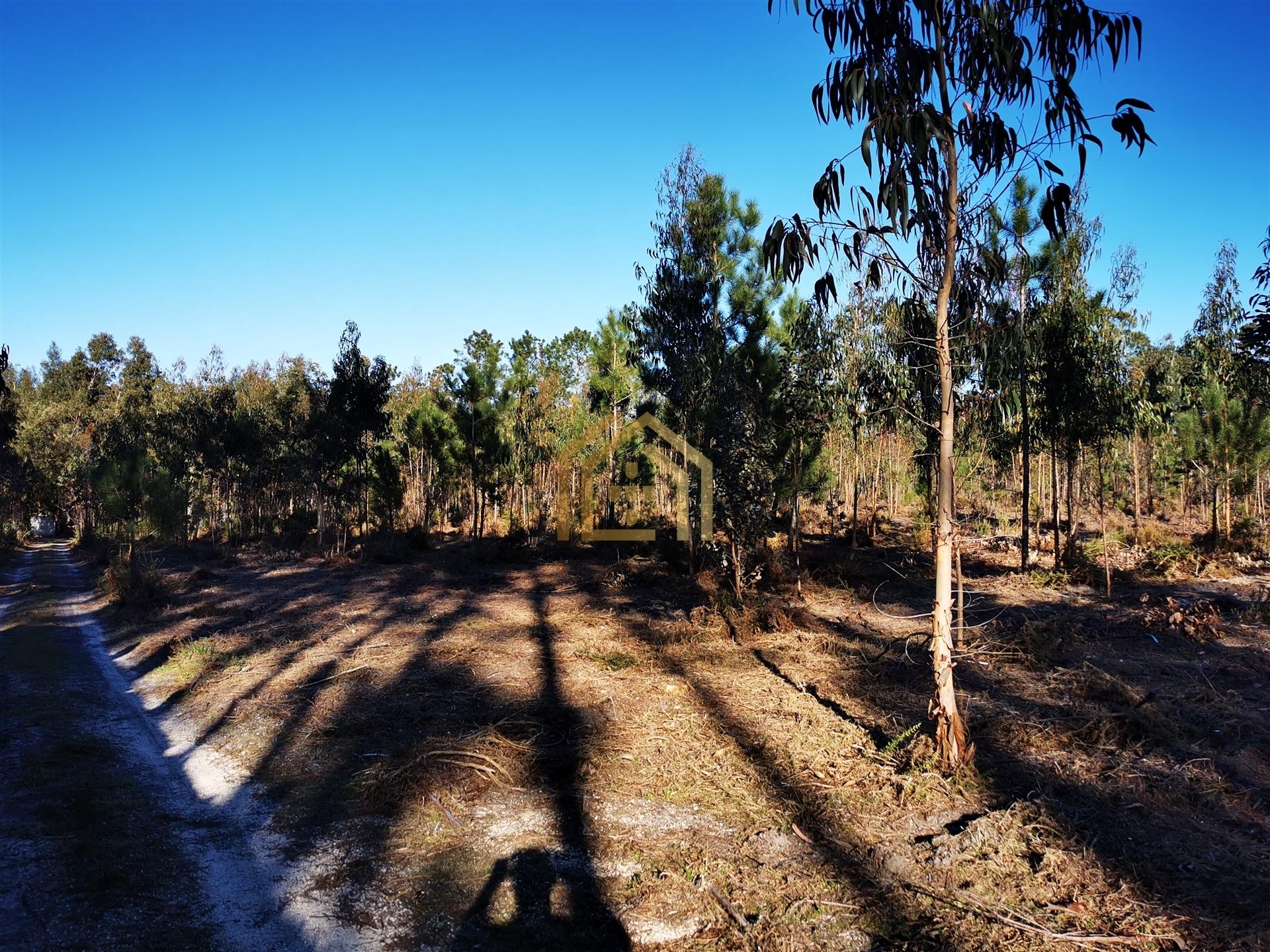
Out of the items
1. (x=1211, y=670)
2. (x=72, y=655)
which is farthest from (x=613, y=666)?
(x=72, y=655)

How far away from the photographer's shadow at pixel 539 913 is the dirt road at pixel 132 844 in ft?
1.70

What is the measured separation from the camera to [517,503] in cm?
2961

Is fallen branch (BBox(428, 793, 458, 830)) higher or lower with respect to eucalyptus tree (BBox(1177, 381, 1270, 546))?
lower

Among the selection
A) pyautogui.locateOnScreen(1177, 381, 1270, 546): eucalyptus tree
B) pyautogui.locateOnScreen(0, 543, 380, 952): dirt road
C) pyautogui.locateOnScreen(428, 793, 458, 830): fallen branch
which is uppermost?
pyautogui.locateOnScreen(1177, 381, 1270, 546): eucalyptus tree

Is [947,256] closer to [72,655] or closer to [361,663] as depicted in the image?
[361,663]

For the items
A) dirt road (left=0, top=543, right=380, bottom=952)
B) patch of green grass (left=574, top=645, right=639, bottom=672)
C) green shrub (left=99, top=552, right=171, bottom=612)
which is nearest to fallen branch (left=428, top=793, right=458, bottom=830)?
dirt road (left=0, top=543, right=380, bottom=952)

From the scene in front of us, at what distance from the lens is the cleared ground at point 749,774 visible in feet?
12.4

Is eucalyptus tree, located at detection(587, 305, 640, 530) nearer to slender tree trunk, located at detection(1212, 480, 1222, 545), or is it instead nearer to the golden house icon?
the golden house icon

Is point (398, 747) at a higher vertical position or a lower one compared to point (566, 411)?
lower

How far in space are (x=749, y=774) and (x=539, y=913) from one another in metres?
2.18

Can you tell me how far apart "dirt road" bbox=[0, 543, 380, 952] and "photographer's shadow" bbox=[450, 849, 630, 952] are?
1.70 ft

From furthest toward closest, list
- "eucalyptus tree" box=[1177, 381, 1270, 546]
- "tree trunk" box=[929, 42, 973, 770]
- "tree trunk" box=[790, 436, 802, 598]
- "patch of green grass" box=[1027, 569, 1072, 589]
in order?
"eucalyptus tree" box=[1177, 381, 1270, 546]
"tree trunk" box=[790, 436, 802, 598]
"patch of green grass" box=[1027, 569, 1072, 589]
"tree trunk" box=[929, 42, 973, 770]

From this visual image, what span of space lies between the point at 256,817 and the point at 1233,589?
14.3 m

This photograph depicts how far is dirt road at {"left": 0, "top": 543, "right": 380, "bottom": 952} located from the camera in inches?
145
